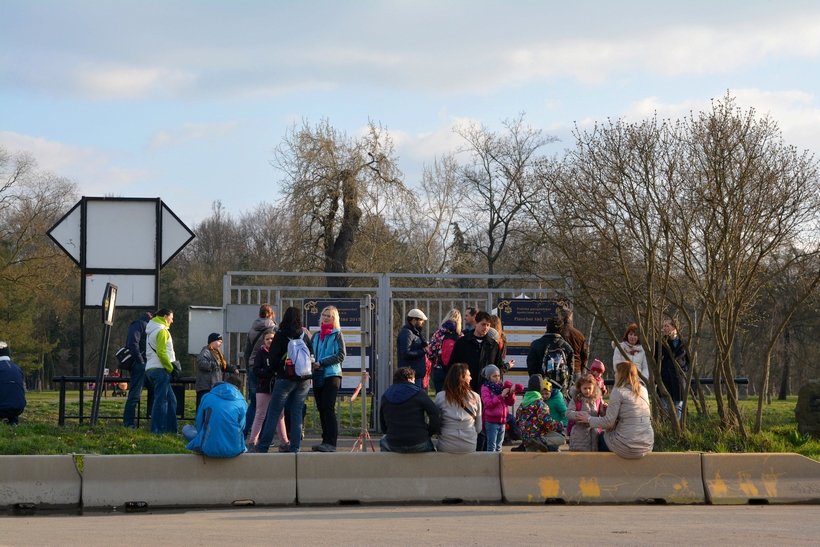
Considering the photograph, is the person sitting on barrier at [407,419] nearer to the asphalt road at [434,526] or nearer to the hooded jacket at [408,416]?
the hooded jacket at [408,416]

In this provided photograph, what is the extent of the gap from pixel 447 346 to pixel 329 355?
6.64 ft

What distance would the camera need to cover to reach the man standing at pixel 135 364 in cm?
1554

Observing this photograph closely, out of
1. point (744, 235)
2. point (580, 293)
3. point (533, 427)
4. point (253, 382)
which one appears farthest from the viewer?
point (580, 293)

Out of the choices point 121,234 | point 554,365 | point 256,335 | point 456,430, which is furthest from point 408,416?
point 121,234

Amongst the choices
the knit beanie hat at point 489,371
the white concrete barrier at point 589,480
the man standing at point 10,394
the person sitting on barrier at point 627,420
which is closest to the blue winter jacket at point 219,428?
the white concrete barrier at point 589,480

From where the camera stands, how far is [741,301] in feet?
47.9

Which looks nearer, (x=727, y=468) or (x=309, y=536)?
(x=309, y=536)

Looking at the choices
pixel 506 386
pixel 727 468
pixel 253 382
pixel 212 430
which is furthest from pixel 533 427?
pixel 253 382

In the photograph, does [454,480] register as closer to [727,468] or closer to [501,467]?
[501,467]

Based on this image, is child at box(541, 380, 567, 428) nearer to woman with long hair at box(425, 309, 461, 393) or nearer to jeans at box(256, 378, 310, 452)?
woman with long hair at box(425, 309, 461, 393)

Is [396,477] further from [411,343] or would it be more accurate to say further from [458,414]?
[411,343]

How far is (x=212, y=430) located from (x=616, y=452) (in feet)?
14.0

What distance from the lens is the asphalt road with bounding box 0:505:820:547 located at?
880 cm

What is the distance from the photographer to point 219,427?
11445 mm
